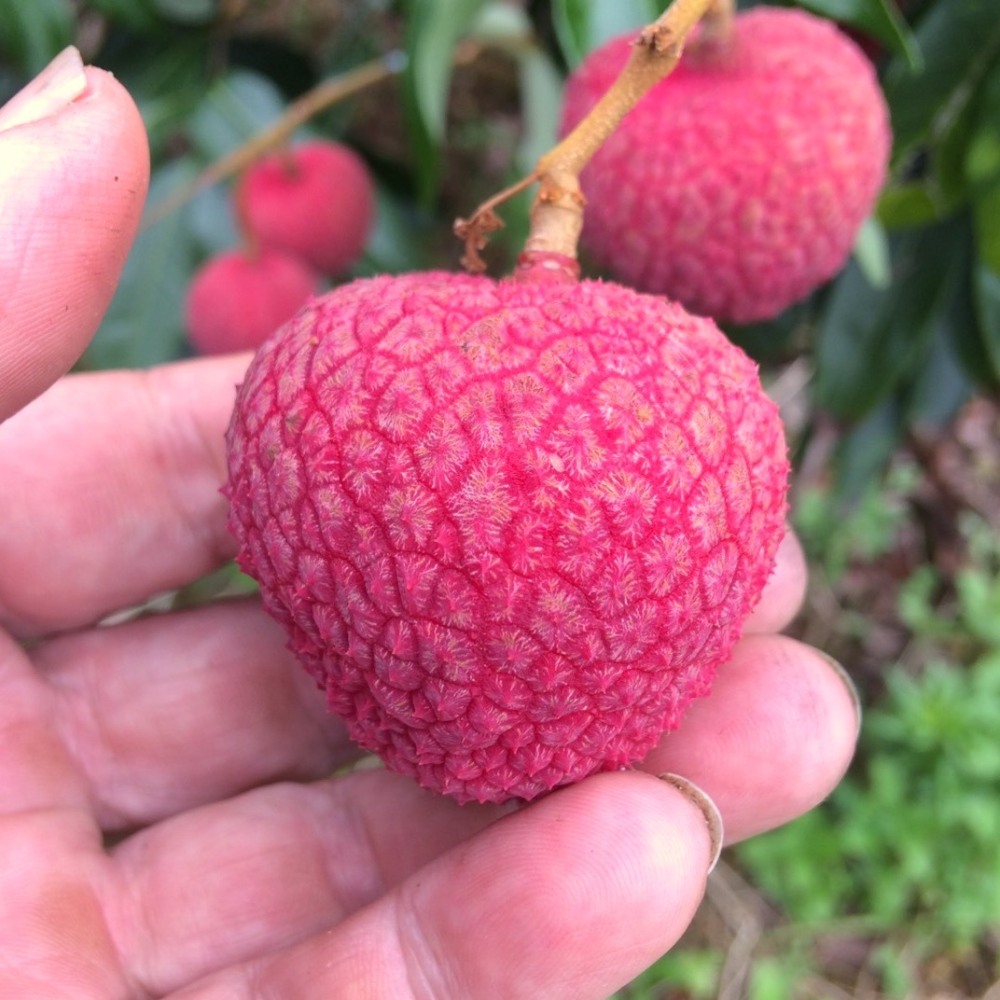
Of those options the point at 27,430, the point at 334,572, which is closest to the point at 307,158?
the point at 27,430

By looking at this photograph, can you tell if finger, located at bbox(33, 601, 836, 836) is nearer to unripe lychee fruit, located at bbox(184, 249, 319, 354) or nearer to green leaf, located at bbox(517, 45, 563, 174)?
unripe lychee fruit, located at bbox(184, 249, 319, 354)

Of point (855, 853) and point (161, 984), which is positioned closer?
point (161, 984)

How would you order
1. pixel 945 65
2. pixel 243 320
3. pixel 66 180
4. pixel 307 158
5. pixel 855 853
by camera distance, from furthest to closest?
pixel 855 853
pixel 307 158
pixel 243 320
pixel 945 65
pixel 66 180

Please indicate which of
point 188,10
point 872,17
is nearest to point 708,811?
point 872,17

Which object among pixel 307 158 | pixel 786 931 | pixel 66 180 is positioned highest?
pixel 66 180

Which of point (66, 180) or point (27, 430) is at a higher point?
point (66, 180)

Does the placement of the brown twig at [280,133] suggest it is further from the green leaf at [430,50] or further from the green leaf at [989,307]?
the green leaf at [989,307]

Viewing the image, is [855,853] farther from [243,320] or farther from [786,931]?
[243,320]
